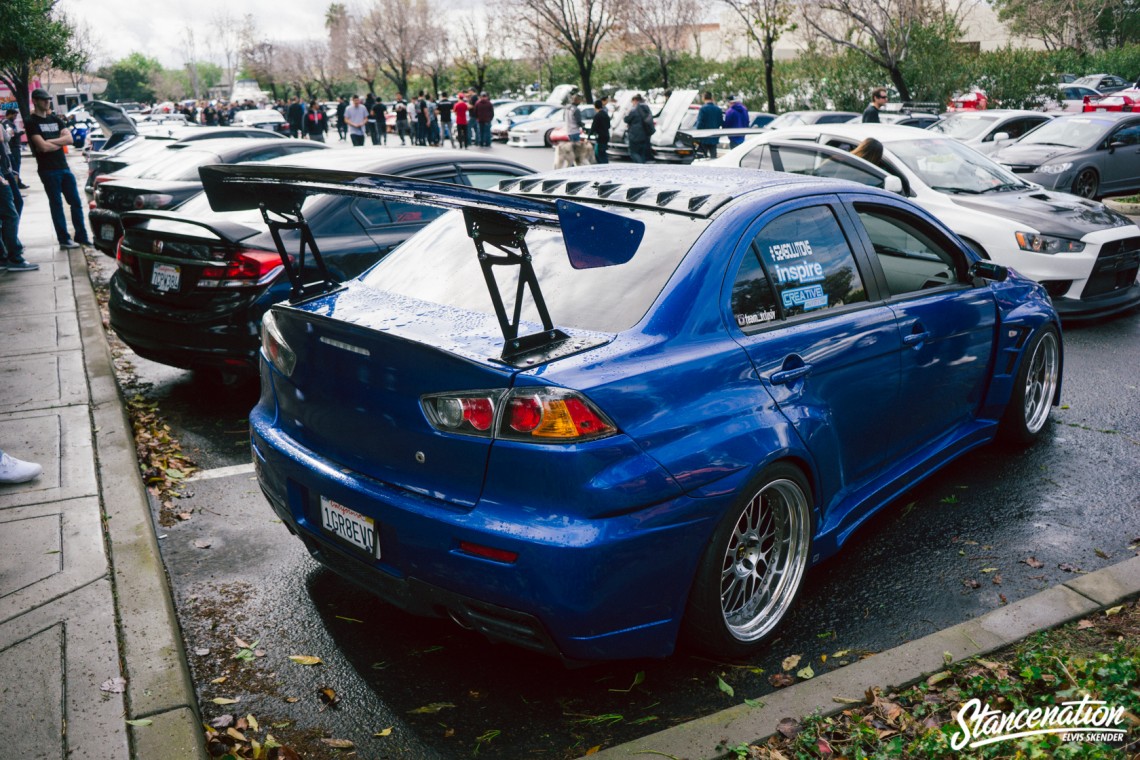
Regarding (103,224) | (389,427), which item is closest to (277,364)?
(389,427)

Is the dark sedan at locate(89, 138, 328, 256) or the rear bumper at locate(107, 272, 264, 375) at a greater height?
the dark sedan at locate(89, 138, 328, 256)

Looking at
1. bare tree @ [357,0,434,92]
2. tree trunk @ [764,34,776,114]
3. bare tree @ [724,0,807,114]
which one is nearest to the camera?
bare tree @ [724,0,807,114]

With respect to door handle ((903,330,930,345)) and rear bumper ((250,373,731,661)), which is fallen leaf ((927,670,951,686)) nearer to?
rear bumper ((250,373,731,661))

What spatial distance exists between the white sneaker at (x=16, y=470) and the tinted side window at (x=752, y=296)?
3717 mm

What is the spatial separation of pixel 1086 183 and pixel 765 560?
560 inches

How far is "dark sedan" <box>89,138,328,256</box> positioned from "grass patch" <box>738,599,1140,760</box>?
8.62 metres

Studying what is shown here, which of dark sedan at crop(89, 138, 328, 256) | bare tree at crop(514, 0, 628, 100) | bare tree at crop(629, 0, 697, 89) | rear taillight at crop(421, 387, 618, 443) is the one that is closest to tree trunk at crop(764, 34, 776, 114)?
bare tree at crop(514, 0, 628, 100)

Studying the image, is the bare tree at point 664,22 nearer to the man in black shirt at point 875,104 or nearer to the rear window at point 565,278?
the man in black shirt at point 875,104

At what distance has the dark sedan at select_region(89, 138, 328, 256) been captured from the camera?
1045 centimetres

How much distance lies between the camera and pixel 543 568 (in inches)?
111

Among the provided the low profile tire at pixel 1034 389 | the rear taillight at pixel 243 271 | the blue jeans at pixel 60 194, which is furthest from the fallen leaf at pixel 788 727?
the blue jeans at pixel 60 194

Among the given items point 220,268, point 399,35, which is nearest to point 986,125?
point 220,268

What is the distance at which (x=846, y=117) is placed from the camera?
23.1m

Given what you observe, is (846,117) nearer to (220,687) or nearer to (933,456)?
(933,456)
